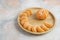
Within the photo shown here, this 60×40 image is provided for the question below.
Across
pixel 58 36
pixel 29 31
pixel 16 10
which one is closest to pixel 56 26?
pixel 58 36

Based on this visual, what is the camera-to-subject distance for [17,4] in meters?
1.04

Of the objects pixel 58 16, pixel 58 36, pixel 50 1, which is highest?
pixel 50 1

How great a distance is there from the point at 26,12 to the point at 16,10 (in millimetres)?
105

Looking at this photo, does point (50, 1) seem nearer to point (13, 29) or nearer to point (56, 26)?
point (56, 26)

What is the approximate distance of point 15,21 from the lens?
91 cm

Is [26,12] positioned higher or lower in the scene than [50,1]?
lower

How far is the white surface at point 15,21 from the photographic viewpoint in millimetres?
818

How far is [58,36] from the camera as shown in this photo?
82 cm

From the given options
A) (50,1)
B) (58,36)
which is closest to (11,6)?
(50,1)

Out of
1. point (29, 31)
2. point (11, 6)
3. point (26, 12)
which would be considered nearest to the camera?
point (29, 31)

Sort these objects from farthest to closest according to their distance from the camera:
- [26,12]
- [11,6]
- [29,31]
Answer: [11,6] → [26,12] → [29,31]

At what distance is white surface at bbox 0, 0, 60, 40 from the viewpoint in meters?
0.82

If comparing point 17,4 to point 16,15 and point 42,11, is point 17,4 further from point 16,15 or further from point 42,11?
A: point 42,11

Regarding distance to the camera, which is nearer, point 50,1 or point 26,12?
point 26,12
